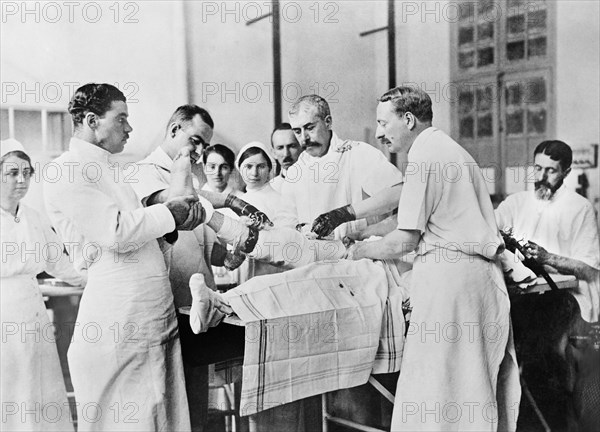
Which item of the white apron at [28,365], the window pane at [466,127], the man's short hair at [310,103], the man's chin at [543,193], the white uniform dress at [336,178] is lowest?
the white apron at [28,365]

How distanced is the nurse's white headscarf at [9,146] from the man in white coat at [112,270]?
250 millimetres

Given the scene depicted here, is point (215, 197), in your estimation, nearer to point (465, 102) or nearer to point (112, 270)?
point (112, 270)

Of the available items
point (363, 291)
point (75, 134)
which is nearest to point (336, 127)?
point (363, 291)

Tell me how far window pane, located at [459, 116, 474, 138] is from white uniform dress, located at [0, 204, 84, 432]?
1.92m

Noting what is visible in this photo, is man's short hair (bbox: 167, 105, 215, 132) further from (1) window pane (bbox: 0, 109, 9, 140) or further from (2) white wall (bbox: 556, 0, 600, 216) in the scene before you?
(2) white wall (bbox: 556, 0, 600, 216)

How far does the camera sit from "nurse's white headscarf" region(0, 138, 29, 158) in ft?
10.1

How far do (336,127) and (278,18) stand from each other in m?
0.59

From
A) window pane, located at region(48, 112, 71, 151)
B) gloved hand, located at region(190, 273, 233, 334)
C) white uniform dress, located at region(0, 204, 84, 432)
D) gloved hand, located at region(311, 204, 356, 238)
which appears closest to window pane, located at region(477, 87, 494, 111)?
gloved hand, located at region(311, 204, 356, 238)

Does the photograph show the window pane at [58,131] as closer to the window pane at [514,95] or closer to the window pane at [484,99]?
the window pane at [484,99]

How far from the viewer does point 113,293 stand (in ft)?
9.63

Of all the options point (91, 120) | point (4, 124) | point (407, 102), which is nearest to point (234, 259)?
point (91, 120)

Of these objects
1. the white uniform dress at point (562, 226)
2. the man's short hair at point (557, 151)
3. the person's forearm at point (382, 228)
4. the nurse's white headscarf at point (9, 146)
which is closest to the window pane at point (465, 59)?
the man's short hair at point (557, 151)

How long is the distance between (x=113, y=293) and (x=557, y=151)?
223 centimetres

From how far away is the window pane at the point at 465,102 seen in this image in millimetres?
3316
